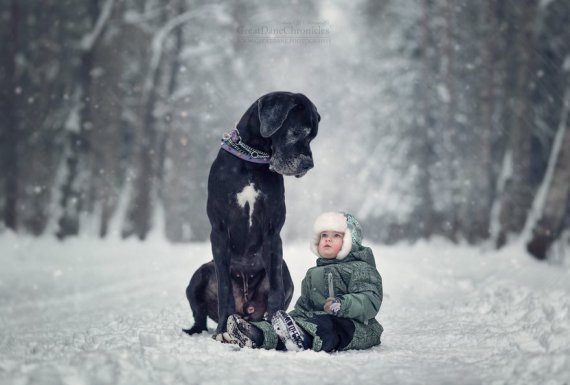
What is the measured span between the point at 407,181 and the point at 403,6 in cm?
644

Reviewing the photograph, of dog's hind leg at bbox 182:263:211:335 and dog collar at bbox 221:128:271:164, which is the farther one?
dog's hind leg at bbox 182:263:211:335

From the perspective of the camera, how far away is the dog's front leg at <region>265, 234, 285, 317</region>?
4.59 meters

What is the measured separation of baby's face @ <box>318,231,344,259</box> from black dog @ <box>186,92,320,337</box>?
0.34 meters

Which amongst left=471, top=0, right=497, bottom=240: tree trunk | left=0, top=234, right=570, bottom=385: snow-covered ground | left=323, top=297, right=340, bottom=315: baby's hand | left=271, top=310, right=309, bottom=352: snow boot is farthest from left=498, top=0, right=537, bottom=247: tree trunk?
left=271, top=310, right=309, bottom=352: snow boot

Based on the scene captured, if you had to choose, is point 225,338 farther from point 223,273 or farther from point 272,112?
point 272,112

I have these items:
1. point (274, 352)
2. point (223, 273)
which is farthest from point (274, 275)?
point (274, 352)

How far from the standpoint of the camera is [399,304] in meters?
7.39

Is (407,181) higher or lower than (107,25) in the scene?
lower

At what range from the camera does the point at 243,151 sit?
15.1 ft

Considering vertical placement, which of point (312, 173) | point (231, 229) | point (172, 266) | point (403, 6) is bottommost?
point (172, 266)

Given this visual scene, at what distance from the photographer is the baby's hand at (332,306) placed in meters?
4.17

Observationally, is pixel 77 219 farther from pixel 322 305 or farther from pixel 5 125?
pixel 322 305

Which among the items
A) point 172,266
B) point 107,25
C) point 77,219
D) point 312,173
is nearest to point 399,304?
point 172,266

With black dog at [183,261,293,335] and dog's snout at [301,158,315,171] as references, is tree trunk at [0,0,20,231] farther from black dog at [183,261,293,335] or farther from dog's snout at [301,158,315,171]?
dog's snout at [301,158,315,171]
